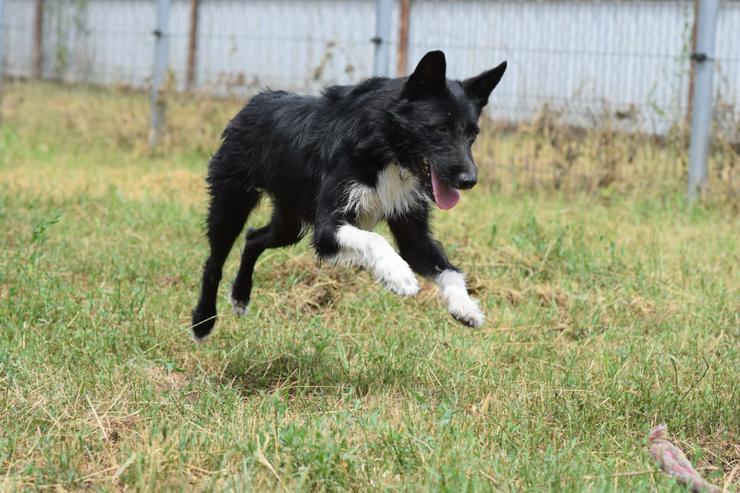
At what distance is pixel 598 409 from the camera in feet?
13.4

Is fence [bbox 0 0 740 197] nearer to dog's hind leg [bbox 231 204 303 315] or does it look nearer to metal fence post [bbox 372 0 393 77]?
metal fence post [bbox 372 0 393 77]

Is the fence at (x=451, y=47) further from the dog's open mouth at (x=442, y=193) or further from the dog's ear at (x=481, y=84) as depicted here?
the dog's open mouth at (x=442, y=193)

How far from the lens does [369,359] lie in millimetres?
4637

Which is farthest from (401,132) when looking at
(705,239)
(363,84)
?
(705,239)

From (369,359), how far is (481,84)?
1.32 metres

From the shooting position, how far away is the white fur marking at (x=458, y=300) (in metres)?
4.21

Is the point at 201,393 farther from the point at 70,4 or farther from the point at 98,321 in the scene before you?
the point at 70,4

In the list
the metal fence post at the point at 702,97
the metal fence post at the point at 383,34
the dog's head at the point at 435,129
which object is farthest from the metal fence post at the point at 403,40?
the dog's head at the point at 435,129

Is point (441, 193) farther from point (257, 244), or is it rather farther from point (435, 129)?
point (257, 244)

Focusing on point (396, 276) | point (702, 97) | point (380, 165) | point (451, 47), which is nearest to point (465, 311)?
point (396, 276)

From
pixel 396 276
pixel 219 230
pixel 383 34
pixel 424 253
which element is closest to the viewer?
pixel 396 276

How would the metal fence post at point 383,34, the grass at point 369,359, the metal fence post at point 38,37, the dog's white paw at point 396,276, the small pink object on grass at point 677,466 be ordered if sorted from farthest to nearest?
the metal fence post at point 38,37
the metal fence post at point 383,34
the dog's white paw at point 396,276
the grass at point 369,359
the small pink object on grass at point 677,466

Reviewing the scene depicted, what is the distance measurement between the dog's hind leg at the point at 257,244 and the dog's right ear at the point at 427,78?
1091 millimetres

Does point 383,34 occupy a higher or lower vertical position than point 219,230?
higher
